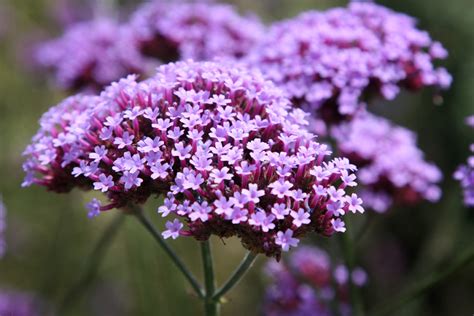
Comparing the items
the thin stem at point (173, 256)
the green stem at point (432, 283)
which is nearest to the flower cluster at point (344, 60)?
the green stem at point (432, 283)

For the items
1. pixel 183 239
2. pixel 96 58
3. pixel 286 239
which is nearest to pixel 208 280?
pixel 286 239

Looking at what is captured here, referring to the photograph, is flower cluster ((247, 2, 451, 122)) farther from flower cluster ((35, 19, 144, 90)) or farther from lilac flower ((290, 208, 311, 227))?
flower cluster ((35, 19, 144, 90))

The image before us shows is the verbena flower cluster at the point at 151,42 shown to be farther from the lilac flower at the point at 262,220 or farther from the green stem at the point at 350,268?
the lilac flower at the point at 262,220

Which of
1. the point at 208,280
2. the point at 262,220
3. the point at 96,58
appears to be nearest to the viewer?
the point at 262,220

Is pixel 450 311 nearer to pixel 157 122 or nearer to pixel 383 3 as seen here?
pixel 383 3

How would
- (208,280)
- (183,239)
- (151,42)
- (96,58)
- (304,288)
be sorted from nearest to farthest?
(208,280), (304,288), (151,42), (96,58), (183,239)

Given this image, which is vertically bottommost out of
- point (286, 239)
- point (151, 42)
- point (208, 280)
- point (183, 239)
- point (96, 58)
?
point (286, 239)

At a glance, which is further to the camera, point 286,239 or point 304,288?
point 304,288

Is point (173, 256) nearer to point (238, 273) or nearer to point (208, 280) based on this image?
point (208, 280)
